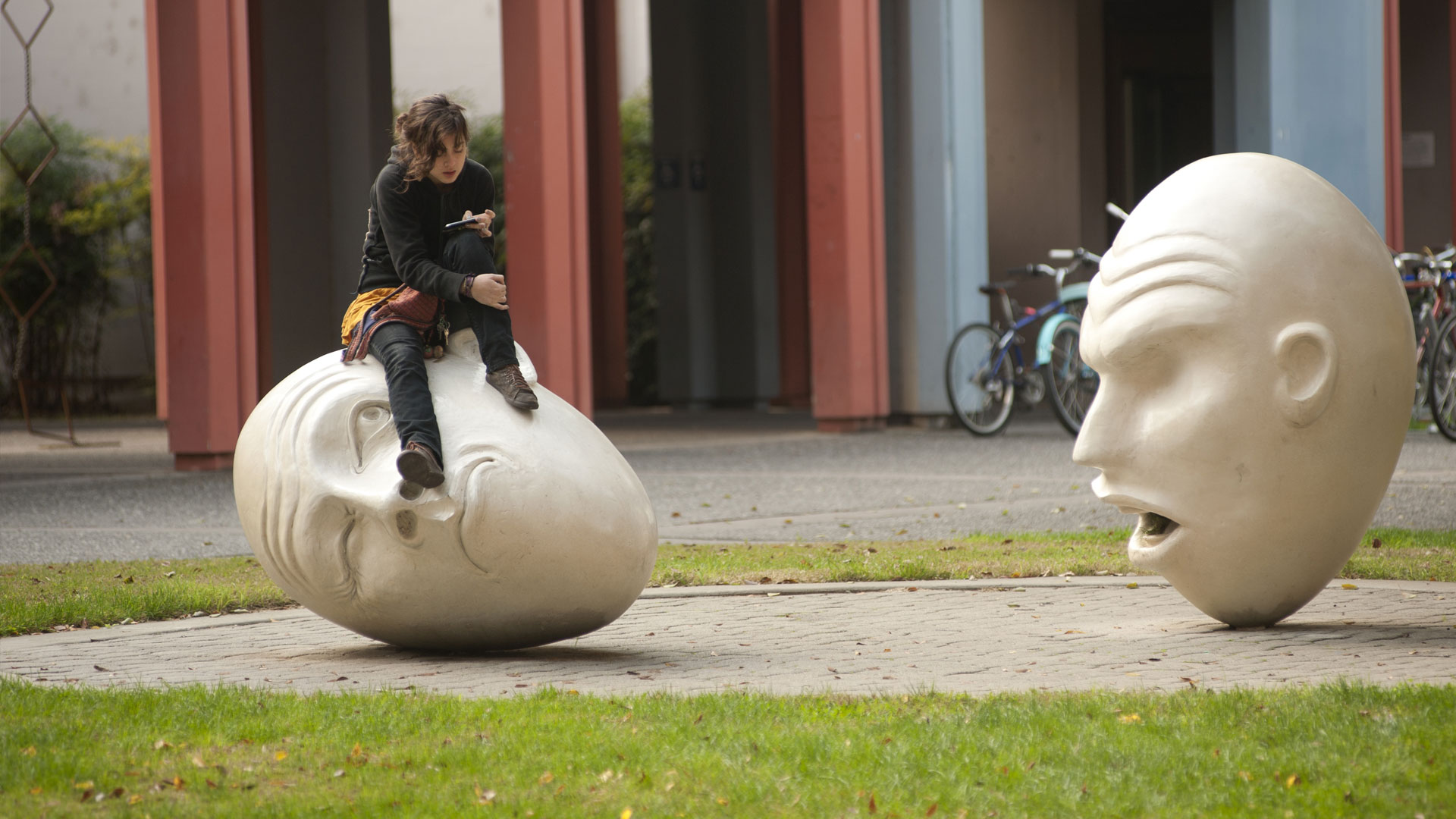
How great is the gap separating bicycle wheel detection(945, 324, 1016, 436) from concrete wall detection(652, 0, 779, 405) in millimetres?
8842

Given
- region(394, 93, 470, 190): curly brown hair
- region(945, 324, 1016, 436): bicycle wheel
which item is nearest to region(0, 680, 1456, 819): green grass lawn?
region(394, 93, 470, 190): curly brown hair

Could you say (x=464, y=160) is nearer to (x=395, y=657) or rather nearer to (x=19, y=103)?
(x=395, y=657)

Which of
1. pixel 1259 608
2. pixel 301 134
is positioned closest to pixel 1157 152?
pixel 301 134

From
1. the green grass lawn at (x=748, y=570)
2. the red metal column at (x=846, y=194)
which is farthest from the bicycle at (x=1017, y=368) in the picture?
the green grass lawn at (x=748, y=570)

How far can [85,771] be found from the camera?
13.4 ft

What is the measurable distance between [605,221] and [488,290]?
20725mm

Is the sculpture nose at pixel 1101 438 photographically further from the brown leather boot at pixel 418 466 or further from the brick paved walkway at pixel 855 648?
the brown leather boot at pixel 418 466

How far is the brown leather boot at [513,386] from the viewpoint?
19.2ft

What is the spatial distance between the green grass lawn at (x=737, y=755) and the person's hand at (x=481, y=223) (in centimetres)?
192

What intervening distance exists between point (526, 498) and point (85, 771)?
189 centimetres

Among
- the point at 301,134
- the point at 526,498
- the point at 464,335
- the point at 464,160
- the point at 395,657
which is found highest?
the point at 301,134

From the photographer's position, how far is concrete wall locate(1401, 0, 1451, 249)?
21688 millimetres

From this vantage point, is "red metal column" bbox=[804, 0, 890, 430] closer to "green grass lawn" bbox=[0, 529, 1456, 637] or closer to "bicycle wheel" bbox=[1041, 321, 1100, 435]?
"bicycle wheel" bbox=[1041, 321, 1100, 435]

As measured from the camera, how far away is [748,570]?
7.83 metres
